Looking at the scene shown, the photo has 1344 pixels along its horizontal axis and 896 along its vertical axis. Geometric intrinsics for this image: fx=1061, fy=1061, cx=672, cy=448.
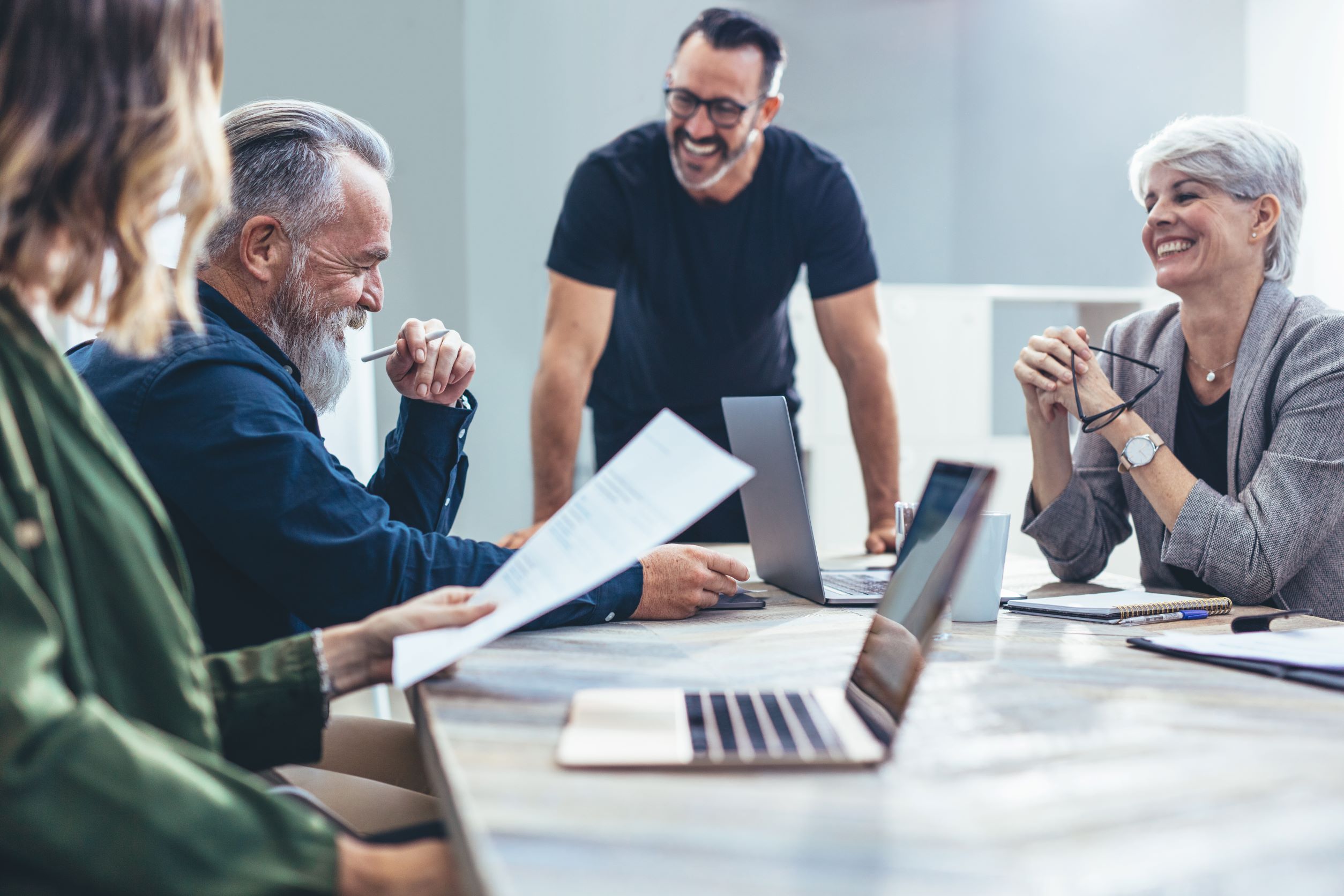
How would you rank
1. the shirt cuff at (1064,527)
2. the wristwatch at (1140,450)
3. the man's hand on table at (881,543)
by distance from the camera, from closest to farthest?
the wristwatch at (1140,450) < the shirt cuff at (1064,527) < the man's hand on table at (881,543)

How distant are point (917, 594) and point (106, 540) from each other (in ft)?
1.84

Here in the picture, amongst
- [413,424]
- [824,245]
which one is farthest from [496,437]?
[413,424]

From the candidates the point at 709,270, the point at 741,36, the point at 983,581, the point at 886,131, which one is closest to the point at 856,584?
the point at 983,581

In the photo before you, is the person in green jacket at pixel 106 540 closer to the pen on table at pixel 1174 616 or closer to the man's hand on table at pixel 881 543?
the pen on table at pixel 1174 616

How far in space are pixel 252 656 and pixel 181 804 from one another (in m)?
0.32

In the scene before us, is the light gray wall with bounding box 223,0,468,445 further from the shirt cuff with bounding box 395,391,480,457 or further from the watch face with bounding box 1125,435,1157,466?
the watch face with bounding box 1125,435,1157,466

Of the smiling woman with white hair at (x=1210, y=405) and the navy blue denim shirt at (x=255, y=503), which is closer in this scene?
the navy blue denim shirt at (x=255, y=503)

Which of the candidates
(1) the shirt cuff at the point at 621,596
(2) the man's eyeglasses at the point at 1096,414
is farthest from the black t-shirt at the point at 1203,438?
(1) the shirt cuff at the point at 621,596

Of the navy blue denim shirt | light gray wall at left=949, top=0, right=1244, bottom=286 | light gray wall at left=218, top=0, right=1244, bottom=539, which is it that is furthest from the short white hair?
light gray wall at left=949, top=0, right=1244, bottom=286

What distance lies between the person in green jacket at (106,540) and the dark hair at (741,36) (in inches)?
67.1

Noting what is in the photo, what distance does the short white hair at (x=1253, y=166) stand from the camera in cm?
170

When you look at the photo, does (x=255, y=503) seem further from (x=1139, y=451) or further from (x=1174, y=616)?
(x=1139, y=451)

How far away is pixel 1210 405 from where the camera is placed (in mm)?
1720

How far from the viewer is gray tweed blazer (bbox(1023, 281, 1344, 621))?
1.43m
